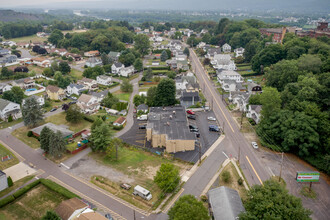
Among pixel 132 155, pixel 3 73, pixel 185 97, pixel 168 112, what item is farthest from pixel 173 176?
pixel 3 73

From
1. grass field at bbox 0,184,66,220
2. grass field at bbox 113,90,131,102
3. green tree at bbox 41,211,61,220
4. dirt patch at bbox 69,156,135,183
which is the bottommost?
grass field at bbox 0,184,66,220

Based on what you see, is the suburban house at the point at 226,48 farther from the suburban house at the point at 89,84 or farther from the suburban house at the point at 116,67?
the suburban house at the point at 89,84

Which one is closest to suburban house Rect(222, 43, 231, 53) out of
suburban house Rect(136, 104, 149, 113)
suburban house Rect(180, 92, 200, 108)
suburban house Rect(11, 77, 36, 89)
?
suburban house Rect(180, 92, 200, 108)

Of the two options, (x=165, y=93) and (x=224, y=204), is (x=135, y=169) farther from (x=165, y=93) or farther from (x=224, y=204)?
(x=165, y=93)

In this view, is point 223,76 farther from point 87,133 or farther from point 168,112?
point 87,133

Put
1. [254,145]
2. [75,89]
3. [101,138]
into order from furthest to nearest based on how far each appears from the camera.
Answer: [75,89]
[254,145]
[101,138]

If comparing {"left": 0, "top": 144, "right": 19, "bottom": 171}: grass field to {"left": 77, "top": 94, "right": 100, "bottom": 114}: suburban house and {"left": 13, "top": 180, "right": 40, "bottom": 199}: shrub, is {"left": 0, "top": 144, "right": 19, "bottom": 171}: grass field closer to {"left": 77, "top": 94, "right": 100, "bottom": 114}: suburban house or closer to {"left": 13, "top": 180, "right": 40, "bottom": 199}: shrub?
{"left": 13, "top": 180, "right": 40, "bottom": 199}: shrub

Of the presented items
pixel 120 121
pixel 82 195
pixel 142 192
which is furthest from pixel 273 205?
pixel 120 121
